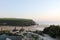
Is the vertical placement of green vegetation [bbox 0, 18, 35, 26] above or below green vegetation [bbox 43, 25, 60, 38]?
above

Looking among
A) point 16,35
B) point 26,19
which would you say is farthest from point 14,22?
point 16,35

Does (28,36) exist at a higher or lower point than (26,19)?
lower

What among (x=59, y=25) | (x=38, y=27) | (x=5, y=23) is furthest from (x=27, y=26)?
(x=59, y=25)

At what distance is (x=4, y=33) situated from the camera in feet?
18.5

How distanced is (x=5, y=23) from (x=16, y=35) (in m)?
1.02

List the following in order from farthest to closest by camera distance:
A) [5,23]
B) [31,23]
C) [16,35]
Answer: [31,23] → [5,23] → [16,35]

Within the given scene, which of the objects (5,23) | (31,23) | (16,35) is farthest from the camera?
(31,23)

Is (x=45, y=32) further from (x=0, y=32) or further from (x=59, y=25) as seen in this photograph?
(x=0, y=32)

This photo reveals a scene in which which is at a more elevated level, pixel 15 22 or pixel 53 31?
pixel 15 22

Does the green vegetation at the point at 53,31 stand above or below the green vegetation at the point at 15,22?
below

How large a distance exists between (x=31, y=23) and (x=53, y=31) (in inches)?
44.6

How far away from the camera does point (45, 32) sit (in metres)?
6.63

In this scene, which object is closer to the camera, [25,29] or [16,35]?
[16,35]

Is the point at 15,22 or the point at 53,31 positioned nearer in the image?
the point at 53,31
